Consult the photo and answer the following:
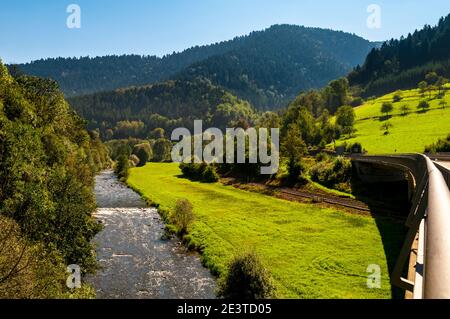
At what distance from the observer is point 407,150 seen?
374 ft

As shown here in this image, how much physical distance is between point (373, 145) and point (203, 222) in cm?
8338

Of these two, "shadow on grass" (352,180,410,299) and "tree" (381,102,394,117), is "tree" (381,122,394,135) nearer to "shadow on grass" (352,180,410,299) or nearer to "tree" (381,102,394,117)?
"tree" (381,102,394,117)

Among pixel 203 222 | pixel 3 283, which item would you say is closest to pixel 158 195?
pixel 203 222

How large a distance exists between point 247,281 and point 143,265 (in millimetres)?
19721

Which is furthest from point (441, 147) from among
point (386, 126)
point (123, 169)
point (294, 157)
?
point (123, 169)

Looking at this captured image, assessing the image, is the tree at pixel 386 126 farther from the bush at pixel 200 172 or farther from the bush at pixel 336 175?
the bush at pixel 200 172

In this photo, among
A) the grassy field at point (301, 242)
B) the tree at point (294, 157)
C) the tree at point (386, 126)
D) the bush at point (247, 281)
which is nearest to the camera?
the bush at point (247, 281)

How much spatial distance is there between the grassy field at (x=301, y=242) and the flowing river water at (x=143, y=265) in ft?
11.2

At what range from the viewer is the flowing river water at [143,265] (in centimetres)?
4056

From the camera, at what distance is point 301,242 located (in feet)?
175

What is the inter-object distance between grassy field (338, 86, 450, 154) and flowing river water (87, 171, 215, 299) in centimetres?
8052

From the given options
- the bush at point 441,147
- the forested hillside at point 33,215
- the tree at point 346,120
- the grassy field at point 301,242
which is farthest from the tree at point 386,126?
the forested hillside at point 33,215

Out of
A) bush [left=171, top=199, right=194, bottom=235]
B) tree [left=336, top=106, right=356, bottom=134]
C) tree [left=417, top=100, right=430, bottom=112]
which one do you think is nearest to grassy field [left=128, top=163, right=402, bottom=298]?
bush [left=171, top=199, right=194, bottom=235]

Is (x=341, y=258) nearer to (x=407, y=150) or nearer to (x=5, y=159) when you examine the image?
(x=5, y=159)
